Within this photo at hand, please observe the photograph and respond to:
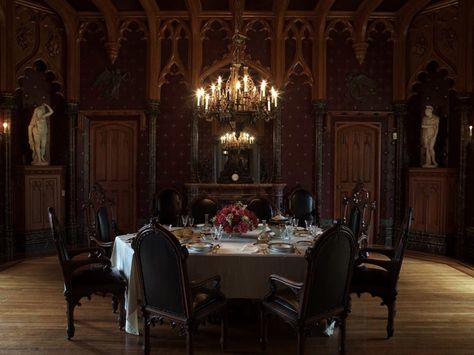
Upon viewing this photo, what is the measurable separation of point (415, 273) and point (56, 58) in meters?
7.40

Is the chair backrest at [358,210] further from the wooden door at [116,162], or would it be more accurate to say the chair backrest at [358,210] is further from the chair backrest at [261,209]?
the wooden door at [116,162]

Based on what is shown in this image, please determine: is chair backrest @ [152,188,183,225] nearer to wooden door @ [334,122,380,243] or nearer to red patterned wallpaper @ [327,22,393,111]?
wooden door @ [334,122,380,243]

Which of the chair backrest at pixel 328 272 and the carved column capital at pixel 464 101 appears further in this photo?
the carved column capital at pixel 464 101

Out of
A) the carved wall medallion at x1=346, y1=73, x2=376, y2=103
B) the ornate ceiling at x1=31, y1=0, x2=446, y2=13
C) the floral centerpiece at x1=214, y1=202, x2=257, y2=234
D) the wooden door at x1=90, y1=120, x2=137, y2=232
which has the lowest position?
the floral centerpiece at x1=214, y1=202, x2=257, y2=234

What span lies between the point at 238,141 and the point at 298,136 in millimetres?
1206

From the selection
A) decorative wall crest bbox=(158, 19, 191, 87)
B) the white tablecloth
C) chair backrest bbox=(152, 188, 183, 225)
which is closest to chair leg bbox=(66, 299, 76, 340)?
the white tablecloth

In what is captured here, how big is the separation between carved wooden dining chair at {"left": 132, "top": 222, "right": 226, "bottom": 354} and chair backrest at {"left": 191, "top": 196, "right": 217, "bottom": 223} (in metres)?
2.87

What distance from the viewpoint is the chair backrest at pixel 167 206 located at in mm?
7574

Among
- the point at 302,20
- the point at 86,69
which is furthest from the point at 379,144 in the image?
the point at 86,69

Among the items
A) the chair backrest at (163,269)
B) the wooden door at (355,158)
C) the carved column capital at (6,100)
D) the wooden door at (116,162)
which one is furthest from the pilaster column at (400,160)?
the carved column capital at (6,100)

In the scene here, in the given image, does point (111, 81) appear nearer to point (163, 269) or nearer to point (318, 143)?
point (318, 143)

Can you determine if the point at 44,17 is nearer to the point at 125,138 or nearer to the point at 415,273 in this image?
the point at 125,138

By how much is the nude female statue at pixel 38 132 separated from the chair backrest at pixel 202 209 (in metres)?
3.46

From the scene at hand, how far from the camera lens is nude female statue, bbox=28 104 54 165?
788 centimetres
